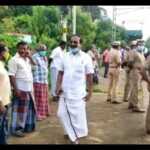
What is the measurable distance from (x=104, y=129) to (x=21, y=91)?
6.35 feet

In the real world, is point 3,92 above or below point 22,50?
below

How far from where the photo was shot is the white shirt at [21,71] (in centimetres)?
788

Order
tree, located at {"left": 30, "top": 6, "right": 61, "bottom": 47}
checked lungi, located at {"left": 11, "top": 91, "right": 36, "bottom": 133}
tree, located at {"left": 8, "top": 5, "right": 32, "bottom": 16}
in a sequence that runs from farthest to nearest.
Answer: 1. tree, located at {"left": 8, "top": 5, "right": 32, "bottom": 16}
2. tree, located at {"left": 30, "top": 6, "right": 61, "bottom": 47}
3. checked lungi, located at {"left": 11, "top": 91, "right": 36, "bottom": 133}

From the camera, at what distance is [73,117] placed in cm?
746

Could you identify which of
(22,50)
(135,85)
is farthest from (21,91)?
(135,85)

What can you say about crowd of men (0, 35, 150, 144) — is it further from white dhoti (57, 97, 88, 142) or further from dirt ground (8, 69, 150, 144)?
dirt ground (8, 69, 150, 144)

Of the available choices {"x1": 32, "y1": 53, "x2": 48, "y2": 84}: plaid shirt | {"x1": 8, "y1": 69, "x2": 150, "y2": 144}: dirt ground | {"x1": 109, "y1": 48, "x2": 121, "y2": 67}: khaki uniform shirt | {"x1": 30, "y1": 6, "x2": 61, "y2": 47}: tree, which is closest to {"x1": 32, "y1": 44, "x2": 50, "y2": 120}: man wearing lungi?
{"x1": 32, "y1": 53, "x2": 48, "y2": 84}: plaid shirt

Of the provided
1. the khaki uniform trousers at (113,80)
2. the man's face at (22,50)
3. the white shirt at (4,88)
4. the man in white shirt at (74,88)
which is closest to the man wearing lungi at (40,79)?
the man's face at (22,50)

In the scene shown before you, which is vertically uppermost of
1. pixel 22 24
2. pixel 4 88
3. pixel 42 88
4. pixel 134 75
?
pixel 22 24

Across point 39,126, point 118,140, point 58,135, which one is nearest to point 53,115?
point 39,126

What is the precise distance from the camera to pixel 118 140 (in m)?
8.10

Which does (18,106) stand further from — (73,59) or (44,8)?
(44,8)

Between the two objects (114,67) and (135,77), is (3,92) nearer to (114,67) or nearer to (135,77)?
(135,77)

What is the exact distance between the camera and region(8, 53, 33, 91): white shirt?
7875 mm
